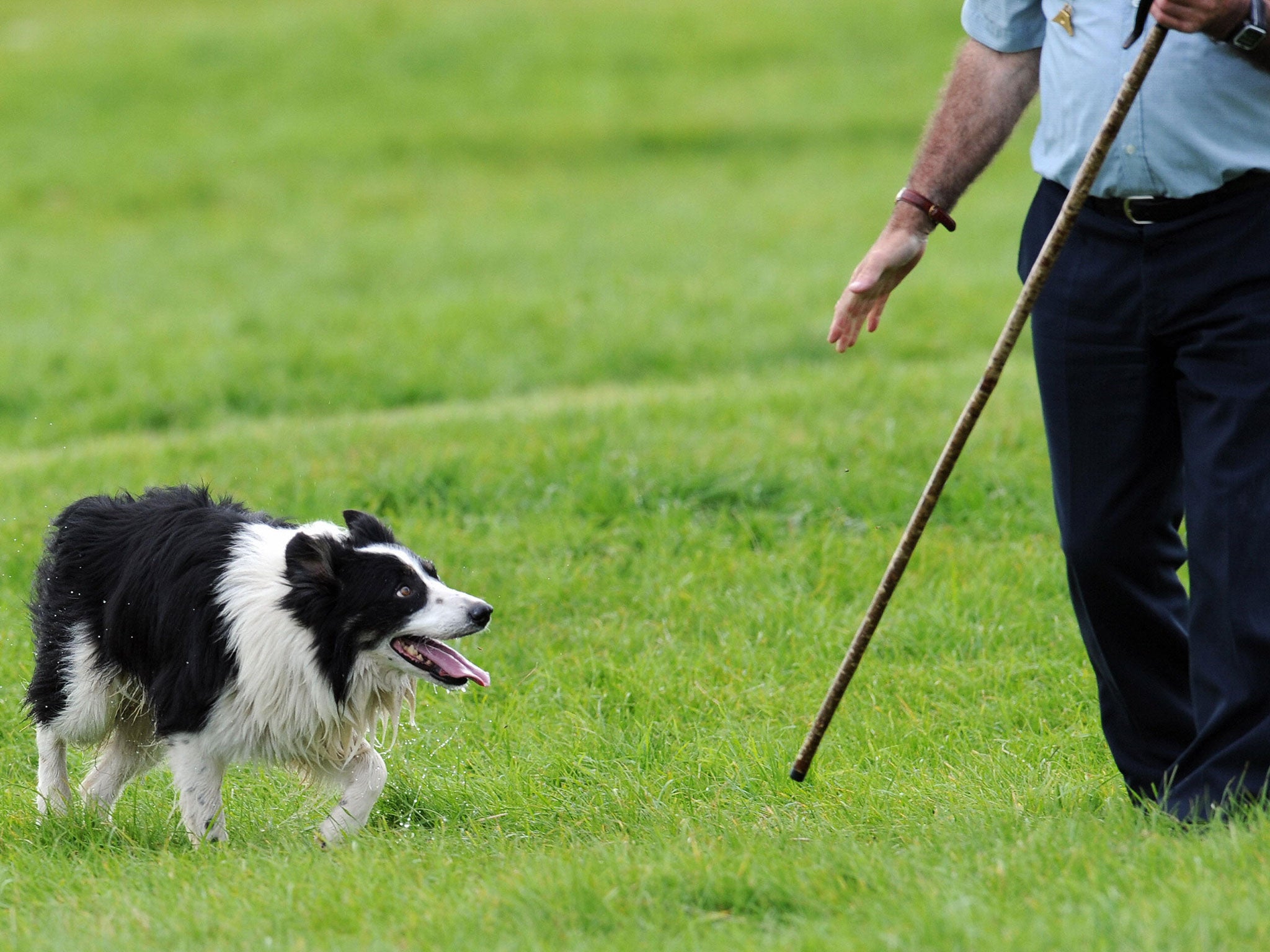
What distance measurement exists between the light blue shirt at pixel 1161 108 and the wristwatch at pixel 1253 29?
0.06 m

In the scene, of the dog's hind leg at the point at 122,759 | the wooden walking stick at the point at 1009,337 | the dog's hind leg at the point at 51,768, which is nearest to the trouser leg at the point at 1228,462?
the wooden walking stick at the point at 1009,337

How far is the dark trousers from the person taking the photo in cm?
320

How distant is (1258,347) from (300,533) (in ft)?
7.92

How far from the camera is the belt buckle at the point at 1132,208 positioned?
3.23m

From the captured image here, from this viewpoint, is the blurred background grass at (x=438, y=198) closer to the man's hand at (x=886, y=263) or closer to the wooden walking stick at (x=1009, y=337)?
the man's hand at (x=886, y=263)

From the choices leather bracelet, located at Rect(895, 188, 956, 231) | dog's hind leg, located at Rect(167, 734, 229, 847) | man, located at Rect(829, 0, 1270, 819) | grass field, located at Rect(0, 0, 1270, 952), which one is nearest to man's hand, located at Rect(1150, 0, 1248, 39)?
man, located at Rect(829, 0, 1270, 819)

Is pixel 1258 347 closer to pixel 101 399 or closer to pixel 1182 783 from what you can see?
pixel 1182 783

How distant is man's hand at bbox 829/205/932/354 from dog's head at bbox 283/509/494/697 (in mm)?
1250

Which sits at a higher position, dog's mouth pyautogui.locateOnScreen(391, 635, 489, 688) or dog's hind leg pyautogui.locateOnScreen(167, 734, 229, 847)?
dog's mouth pyautogui.locateOnScreen(391, 635, 489, 688)

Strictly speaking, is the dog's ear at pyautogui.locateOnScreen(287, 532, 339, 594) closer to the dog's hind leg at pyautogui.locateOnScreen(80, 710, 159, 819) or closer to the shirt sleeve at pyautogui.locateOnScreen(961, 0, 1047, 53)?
the dog's hind leg at pyautogui.locateOnScreen(80, 710, 159, 819)

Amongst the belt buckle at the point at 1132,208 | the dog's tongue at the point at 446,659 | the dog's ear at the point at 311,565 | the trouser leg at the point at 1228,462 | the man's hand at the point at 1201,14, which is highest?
the man's hand at the point at 1201,14

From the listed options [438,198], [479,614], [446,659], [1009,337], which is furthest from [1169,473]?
[438,198]

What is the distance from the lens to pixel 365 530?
4199mm

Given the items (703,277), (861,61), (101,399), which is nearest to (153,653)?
(101,399)
